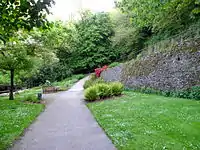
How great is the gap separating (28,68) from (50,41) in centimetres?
281

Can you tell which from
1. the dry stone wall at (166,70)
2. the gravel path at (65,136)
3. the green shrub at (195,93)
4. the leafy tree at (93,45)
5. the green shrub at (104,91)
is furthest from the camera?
the leafy tree at (93,45)

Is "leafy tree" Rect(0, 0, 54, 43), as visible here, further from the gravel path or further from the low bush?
the low bush

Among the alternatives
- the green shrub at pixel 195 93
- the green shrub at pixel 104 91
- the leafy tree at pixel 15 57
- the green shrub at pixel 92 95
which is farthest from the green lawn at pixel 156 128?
the leafy tree at pixel 15 57

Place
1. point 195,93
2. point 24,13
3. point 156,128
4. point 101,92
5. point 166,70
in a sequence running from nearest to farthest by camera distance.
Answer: point 24,13, point 156,128, point 195,93, point 166,70, point 101,92

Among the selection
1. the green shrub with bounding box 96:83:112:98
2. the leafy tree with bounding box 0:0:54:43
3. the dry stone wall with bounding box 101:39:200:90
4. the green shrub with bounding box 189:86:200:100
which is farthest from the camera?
the green shrub with bounding box 96:83:112:98

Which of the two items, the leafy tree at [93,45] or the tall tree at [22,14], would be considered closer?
the tall tree at [22,14]

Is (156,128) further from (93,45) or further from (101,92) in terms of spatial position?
(93,45)

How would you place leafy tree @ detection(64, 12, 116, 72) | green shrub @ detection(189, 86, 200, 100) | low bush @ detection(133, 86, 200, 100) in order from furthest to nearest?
leafy tree @ detection(64, 12, 116, 72) < low bush @ detection(133, 86, 200, 100) < green shrub @ detection(189, 86, 200, 100)

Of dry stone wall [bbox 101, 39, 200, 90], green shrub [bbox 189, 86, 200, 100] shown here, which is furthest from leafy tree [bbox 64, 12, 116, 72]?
green shrub [bbox 189, 86, 200, 100]

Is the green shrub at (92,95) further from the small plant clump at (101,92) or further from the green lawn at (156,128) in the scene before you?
the green lawn at (156,128)

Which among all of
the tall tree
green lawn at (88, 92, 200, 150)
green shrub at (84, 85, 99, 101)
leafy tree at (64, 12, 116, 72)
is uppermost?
leafy tree at (64, 12, 116, 72)

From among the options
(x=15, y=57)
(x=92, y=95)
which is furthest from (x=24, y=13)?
(x=15, y=57)

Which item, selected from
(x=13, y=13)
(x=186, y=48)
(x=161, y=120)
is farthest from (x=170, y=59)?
(x=13, y=13)

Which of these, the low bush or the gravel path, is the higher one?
the low bush
